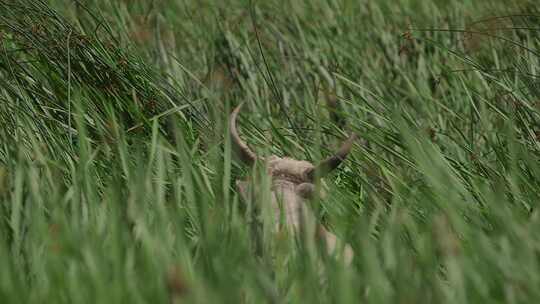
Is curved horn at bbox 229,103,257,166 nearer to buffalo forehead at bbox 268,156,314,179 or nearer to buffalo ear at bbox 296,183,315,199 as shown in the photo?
buffalo forehead at bbox 268,156,314,179

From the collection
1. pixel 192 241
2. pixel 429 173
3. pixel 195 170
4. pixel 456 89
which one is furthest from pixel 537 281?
pixel 456 89

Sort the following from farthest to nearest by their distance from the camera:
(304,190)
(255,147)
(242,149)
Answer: (255,147)
(242,149)
(304,190)

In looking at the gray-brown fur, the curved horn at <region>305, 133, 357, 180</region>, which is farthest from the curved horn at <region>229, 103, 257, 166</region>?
the curved horn at <region>305, 133, 357, 180</region>

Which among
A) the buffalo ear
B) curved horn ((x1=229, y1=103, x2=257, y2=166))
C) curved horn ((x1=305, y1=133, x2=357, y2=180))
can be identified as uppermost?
curved horn ((x1=229, y1=103, x2=257, y2=166))

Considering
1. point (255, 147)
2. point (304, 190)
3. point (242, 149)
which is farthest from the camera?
point (255, 147)

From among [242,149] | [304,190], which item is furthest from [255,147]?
[304,190]

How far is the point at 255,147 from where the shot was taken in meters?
3.53

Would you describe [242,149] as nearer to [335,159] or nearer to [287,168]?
[287,168]

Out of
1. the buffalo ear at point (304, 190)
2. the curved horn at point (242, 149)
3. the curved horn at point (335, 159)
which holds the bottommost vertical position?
the buffalo ear at point (304, 190)

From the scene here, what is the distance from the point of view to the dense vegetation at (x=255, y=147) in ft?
6.75

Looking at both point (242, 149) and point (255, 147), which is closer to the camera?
point (242, 149)

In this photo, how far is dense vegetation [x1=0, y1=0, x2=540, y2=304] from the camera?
206cm

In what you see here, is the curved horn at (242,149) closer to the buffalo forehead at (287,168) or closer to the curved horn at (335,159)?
the buffalo forehead at (287,168)

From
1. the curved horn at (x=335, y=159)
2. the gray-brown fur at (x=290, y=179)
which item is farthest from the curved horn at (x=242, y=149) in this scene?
the curved horn at (x=335, y=159)
